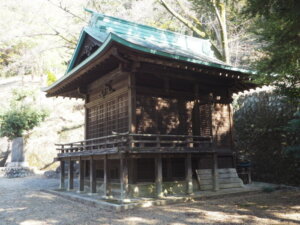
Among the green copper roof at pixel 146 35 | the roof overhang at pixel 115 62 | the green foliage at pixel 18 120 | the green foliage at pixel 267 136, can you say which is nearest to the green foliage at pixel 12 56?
the green foliage at pixel 18 120

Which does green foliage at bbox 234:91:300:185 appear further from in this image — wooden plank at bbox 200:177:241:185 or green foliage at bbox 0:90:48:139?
green foliage at bbox 0:90:48:139

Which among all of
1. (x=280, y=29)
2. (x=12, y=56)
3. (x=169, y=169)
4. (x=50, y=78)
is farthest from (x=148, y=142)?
(x=12, y=56)

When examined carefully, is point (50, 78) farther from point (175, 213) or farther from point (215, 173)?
point (175, 213)

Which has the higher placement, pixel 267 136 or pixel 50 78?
Answer: pixel 50 78

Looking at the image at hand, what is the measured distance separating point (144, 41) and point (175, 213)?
627 cm

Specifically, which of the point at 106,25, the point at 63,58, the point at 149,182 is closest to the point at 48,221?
the point at 149,182

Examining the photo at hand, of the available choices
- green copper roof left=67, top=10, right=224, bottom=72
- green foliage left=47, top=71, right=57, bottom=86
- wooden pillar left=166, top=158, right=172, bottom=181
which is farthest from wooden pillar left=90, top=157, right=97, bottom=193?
green foliage left=47, top=71, right=57, bottom=86

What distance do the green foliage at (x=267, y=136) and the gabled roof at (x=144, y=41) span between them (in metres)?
3.55

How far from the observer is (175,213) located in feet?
24.5

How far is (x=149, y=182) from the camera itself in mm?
10062

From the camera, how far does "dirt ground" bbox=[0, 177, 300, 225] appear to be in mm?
6688

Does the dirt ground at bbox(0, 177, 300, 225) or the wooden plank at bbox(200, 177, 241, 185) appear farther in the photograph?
the wooden plank at bbox(200, 177, 241, 185)

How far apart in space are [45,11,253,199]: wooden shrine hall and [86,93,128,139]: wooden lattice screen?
0.13 ft

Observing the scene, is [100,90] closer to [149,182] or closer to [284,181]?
[149,182]
